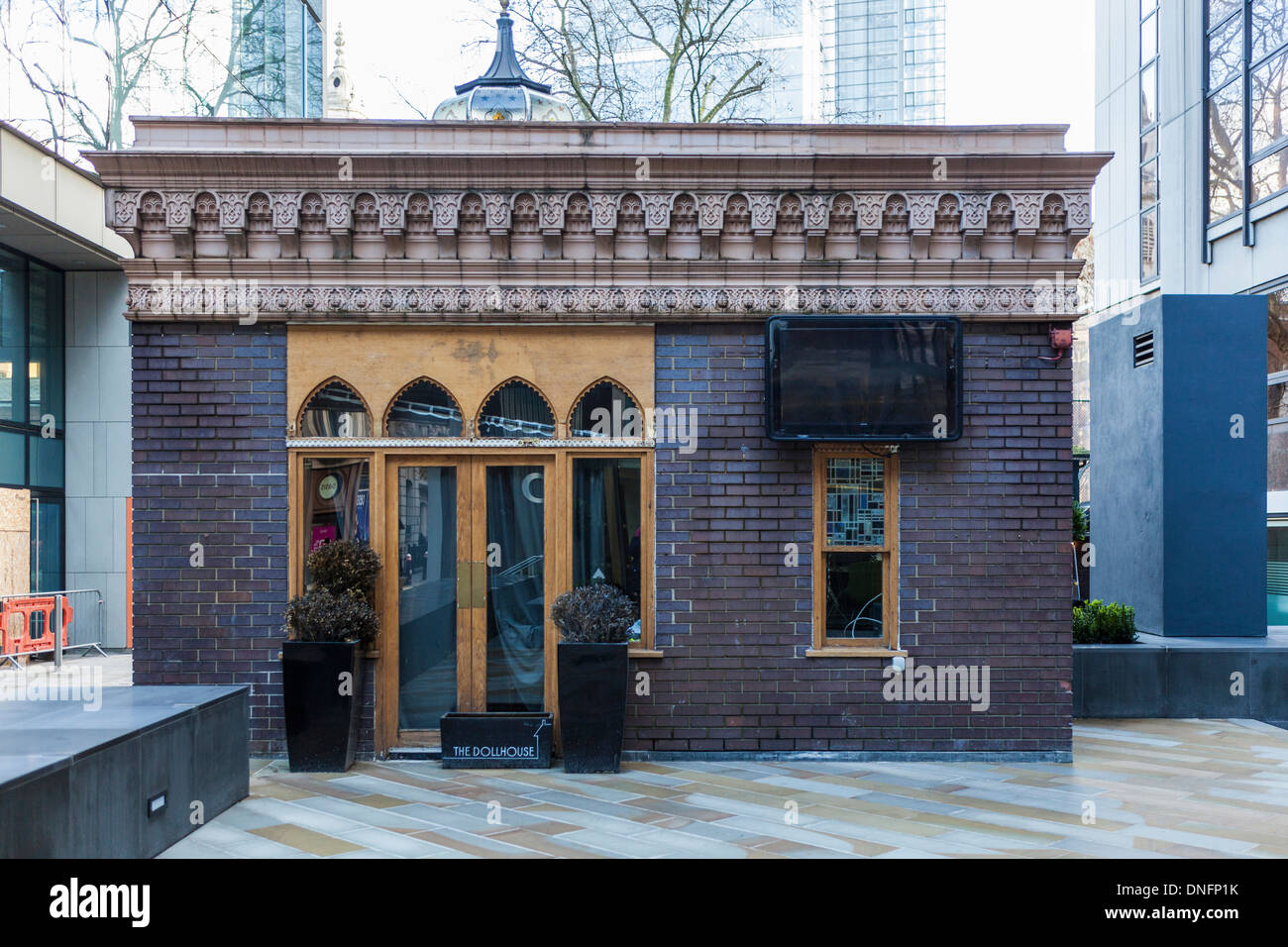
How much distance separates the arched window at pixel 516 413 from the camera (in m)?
9.59

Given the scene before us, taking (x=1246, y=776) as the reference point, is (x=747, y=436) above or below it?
above

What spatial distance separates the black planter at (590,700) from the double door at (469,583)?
2.37 ft

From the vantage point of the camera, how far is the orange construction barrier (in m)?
16.5

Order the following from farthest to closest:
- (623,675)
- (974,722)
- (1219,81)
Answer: (1219,81) → (974,722) → (623,675)

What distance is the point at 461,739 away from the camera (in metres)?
9.07

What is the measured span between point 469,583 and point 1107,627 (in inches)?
274

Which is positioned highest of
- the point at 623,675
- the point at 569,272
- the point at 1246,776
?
the point at 569,272

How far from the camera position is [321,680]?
8.95 m

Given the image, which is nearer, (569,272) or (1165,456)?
(569,272)

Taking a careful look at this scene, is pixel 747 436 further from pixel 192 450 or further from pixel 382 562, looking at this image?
pixel 192 450

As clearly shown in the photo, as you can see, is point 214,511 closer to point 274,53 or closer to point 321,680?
point 321,680

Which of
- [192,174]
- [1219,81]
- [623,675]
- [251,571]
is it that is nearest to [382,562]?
[251,571]

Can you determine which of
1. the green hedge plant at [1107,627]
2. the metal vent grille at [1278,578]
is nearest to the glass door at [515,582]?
the green hedge plant at [1107,627]

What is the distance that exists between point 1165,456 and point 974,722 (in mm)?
5069
